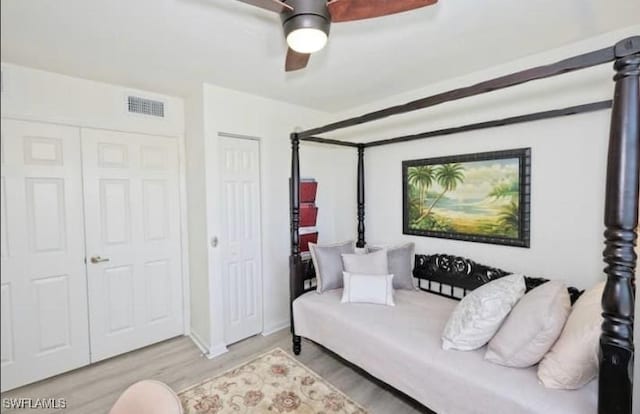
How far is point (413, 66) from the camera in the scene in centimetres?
233

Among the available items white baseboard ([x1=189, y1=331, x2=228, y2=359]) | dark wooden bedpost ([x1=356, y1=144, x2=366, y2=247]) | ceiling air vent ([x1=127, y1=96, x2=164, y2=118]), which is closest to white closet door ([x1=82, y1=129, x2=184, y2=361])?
ceiling air vent ([x1=127, y1=96, x2=164, y2=118])

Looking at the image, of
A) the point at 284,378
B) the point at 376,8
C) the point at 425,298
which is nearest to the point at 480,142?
the point at 425,298

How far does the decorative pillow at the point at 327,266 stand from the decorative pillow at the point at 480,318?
1.08 metres

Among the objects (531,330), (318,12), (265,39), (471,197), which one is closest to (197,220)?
(265,39)

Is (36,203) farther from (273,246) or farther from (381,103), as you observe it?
(381,103)

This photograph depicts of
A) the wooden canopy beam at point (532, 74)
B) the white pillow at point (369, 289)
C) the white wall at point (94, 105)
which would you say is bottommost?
the white pillow at point (369, 289)

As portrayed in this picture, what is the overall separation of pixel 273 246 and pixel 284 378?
1219 mm

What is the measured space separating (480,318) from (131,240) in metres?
2.66

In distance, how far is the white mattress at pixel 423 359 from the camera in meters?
1.36

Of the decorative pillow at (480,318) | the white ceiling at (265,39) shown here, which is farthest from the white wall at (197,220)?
the decorative pillow at (480,318)

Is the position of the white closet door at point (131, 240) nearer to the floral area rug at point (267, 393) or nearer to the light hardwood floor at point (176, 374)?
the light hardwood floor at point (176, 374)

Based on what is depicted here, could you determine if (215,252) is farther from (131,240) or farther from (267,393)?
(267,393)

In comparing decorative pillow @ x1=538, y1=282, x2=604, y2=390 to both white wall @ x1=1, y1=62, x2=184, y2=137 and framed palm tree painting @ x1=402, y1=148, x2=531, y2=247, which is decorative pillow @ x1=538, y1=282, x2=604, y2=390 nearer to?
framed palm tree painting @ x1=402, y1=148, x2=531, y2=247

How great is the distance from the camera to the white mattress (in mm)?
1363
